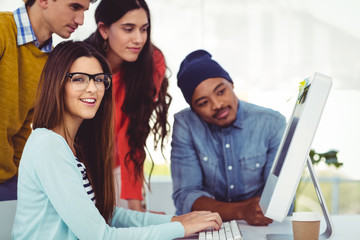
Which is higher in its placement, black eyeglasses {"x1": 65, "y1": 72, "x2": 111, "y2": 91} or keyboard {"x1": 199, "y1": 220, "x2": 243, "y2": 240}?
black eyeglasses {"x1": 65, "y1": 72, "x2": 111, "y2": 91}

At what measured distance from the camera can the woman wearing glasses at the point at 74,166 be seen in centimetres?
115

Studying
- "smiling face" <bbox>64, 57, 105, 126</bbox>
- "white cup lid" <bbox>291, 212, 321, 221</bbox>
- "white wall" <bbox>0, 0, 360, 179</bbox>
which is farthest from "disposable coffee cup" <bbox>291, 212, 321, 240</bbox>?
"white wall" <bbox>0, 0, 360, 179</bbox>

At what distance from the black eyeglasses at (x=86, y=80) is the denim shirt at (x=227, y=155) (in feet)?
2.43

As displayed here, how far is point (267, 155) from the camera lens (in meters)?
2.08

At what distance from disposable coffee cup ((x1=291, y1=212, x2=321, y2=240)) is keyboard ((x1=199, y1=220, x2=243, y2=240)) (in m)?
0.17

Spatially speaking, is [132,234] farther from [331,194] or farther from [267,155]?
[331,194]

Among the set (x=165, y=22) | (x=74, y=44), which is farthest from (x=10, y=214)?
(x=165, y=22)

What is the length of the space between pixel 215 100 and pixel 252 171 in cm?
39

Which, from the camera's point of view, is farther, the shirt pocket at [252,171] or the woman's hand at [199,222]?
the shirt pocket at [252,171]

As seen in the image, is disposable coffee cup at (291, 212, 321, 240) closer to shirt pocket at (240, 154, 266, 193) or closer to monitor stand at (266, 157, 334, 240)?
monitor stand at (266, 157, 334, 240)

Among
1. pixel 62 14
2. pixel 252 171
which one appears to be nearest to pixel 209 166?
pixel 252 171

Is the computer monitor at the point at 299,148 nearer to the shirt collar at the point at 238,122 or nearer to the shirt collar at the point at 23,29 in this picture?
the shirt collar at the point at 238,122

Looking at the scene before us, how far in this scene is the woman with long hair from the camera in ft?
6.61

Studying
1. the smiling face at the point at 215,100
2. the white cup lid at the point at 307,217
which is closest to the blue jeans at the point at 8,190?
the smiling face at the point at 215,100
